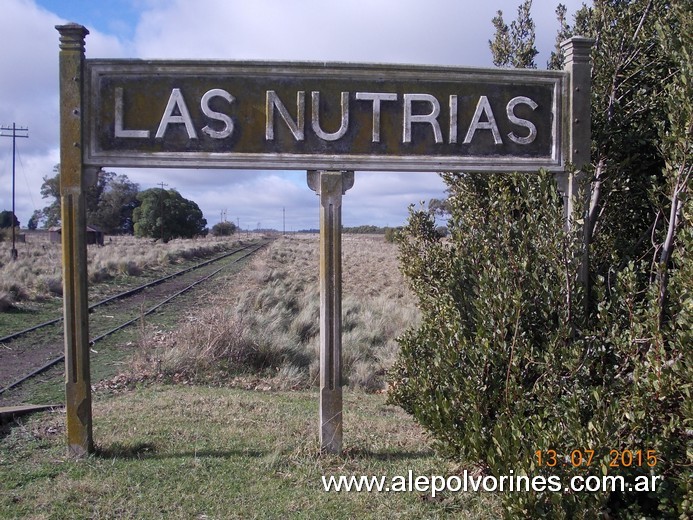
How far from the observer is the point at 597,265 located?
506 centimetres

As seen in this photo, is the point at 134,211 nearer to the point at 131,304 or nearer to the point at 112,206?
the point at 112,206

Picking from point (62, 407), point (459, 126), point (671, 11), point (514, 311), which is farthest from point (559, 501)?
point (62, 407)

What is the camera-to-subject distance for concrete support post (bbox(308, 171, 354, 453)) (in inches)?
206

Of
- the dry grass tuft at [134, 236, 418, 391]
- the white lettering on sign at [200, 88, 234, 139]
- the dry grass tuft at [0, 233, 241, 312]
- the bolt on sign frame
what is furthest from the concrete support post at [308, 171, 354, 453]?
the dry grass tuft at [0, 233, 241, 312]

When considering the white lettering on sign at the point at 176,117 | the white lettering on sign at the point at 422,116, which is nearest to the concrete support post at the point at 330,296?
the white lettering on sign at the point at 422,116

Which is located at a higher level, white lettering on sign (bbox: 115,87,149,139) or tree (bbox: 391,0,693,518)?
white lettering on sign (bbox: 115,87,149,139)

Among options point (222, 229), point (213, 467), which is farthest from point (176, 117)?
point (222, 229)

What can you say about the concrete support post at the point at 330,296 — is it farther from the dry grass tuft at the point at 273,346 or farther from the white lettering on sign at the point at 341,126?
the dry grass tuft at the point at 273,346

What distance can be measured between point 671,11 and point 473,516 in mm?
4124

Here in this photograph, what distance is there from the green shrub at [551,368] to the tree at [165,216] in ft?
209

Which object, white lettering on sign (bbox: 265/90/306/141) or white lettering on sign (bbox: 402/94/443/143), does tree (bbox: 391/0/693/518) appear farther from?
white lettering on sign (bbox: 265/90/306/141)

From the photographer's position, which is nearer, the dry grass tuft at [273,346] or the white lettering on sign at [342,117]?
the white lettering on sign at [342,117]

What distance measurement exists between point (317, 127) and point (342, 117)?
0.73ft

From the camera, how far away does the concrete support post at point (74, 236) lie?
5.07m
